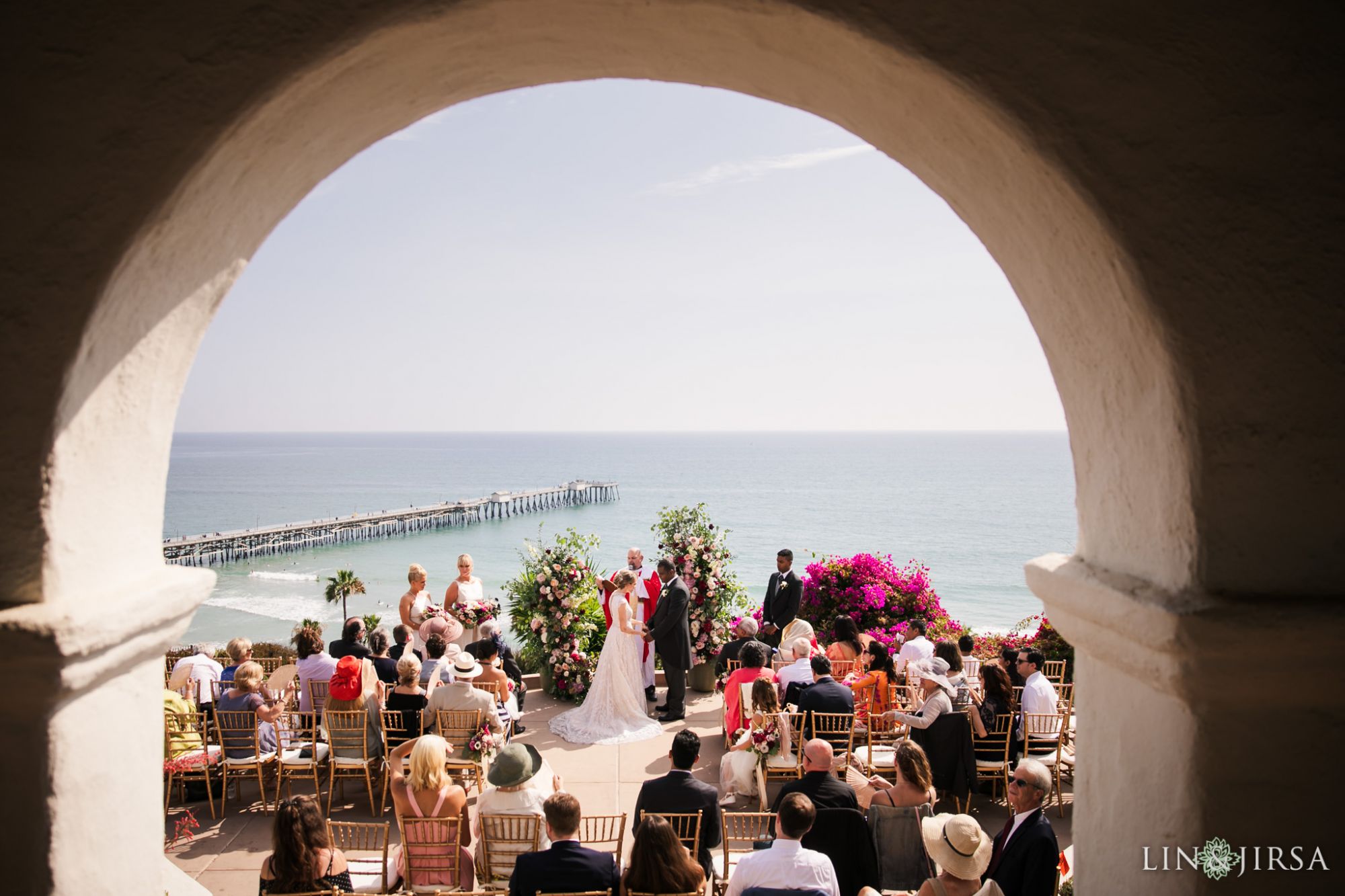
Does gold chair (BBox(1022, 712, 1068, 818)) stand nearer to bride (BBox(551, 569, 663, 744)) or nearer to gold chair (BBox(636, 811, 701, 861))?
gold chair (BBox(636, 811, 701, 861))

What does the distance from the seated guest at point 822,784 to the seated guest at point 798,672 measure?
2.75 meters

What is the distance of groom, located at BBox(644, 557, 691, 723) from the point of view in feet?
29.6

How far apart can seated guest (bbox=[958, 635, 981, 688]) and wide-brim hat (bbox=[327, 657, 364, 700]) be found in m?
5.47

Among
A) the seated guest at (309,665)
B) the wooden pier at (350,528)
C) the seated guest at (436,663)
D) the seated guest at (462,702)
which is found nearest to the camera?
the seated guest at (462,702)

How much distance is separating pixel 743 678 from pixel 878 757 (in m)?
1.32

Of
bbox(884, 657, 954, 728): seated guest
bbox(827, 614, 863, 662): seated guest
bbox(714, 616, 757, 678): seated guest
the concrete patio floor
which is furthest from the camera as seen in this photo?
bbox(714, 616, 757, 678): seated guest

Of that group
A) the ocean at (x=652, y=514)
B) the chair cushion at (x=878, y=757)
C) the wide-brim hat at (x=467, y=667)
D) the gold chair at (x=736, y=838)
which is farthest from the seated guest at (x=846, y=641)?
the ocean at (x=652, y=514)

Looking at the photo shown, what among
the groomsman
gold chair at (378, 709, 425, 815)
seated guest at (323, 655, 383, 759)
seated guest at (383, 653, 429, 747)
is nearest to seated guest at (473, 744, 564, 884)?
gold chair at (378, 709, 425, 815)

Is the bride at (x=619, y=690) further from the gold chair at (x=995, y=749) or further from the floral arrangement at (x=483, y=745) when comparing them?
the gold chair at (x=995, y=749)

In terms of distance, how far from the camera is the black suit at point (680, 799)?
5293mm

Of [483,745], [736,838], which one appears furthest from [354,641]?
[736,838]

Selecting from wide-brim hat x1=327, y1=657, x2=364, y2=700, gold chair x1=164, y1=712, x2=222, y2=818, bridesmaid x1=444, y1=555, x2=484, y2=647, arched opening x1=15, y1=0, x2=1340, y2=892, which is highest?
arched opening x1=15, y1=0, x2=1340, y2=892

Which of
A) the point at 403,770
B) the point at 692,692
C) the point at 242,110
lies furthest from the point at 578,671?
the point at 242,110

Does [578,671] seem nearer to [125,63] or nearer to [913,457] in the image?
[125,63]
